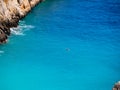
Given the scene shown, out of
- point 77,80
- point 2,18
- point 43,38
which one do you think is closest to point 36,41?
point 43,38

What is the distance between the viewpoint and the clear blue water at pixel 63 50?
7781cm

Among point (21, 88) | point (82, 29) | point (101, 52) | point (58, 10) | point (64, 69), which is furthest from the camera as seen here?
point (58, 10)

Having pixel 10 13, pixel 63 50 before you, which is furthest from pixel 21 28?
pixel 63 50

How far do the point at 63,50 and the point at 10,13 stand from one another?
16.4 metres

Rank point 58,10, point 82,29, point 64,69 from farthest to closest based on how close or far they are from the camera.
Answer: point 58,10 → point 82,29 → point 64,69

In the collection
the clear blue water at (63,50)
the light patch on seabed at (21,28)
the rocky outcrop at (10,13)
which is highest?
the rocky outcrop at (10,13)

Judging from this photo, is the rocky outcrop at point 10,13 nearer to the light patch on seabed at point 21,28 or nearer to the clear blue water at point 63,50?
the light patch on seabed at point 21,28

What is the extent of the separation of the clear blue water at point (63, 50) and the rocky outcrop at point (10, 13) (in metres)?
1.65

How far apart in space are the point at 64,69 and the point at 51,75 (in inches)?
121

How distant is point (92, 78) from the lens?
78.9 metres

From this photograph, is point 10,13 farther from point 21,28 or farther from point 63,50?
point 63,50

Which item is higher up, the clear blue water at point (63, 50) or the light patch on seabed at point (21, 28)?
the light patch on seabed at point (21, 28)

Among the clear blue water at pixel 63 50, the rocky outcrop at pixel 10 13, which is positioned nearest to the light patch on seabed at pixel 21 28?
the clear blue water at pixel 63 50

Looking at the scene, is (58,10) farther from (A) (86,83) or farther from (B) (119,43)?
(A) (86,83)
